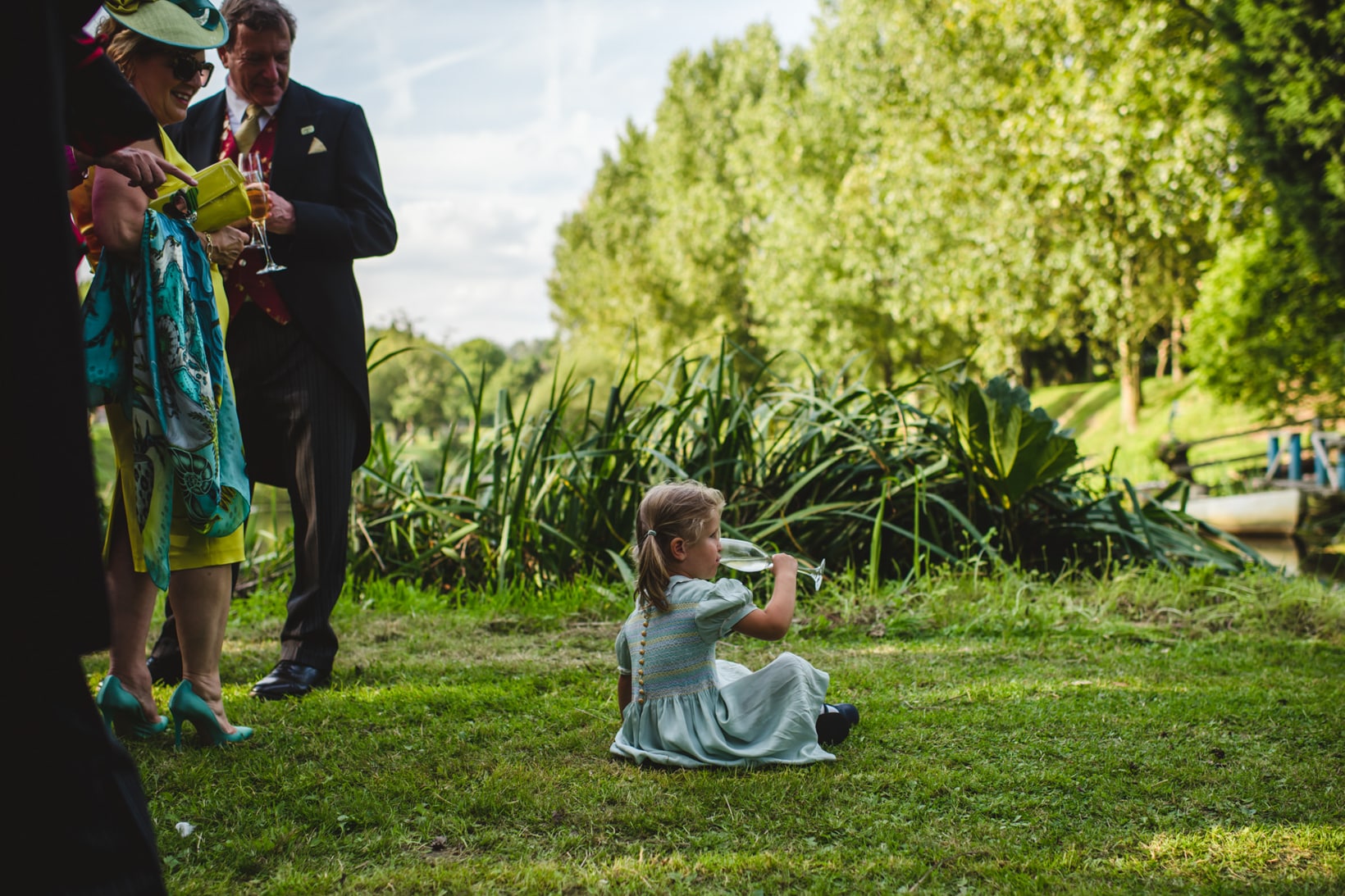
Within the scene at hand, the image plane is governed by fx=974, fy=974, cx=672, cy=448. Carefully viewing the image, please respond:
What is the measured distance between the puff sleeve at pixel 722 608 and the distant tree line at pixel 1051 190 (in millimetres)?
2377

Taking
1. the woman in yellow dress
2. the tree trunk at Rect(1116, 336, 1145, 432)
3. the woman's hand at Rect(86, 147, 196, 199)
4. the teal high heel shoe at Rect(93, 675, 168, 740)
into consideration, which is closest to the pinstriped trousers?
the woman in yellow dress

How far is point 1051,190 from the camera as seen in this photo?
1372cm

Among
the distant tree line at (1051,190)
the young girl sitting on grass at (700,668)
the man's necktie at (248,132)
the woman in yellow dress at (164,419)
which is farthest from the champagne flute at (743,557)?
the distant tree line at (1051,190)

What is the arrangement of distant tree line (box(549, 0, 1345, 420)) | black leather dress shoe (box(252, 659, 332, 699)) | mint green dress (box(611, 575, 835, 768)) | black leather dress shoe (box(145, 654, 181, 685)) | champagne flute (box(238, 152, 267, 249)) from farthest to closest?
distant tree line (box(549, 0, 1345, 420))
black leather dress shoe (box(145, 654, 181, 685))
black leather dress shoe (box(252, 659, 332, 699))
champagne flute (box(238, 152, 267, 249))
mint green dress (box(611, 575, 835, 768))

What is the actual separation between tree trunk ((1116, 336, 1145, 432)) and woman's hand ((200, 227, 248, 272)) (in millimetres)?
17988

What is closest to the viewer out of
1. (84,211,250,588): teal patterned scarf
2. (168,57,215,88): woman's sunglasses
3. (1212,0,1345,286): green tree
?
(84,211,250,588): teal patterned scarf

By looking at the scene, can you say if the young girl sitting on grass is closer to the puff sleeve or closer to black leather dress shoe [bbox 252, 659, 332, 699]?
the puff sleeve

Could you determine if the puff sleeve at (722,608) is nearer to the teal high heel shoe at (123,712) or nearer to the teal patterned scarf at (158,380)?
the teal patterned scarf at (158,380)

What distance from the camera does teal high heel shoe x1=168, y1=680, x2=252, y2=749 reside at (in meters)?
2.20

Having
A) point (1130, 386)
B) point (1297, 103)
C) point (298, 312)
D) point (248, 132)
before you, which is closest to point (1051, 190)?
point (1297, 103)

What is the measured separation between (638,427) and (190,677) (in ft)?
9.49

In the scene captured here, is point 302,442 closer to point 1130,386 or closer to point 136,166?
point 136,166

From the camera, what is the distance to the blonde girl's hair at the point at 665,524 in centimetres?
233

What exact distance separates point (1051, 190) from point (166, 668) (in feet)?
44.2
